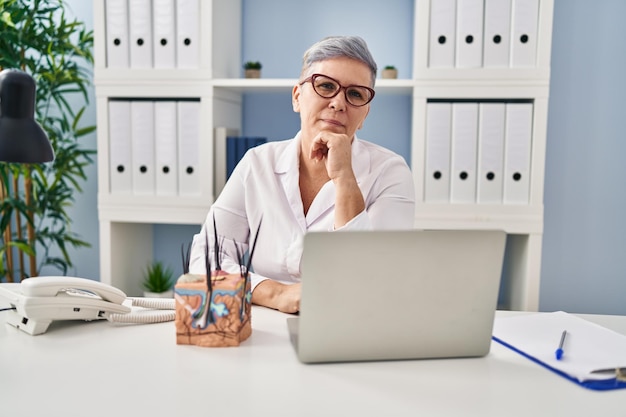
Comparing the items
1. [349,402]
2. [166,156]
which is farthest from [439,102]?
[349,402]

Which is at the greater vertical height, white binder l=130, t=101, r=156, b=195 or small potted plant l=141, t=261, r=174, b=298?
white binder l=130, t=101, r=156, b=195

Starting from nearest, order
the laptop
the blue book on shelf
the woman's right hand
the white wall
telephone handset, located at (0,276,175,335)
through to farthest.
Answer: the laptop, telephone handset, located at (0,276,175,335), the woman's right hand, the blue book on shelf, the white wall

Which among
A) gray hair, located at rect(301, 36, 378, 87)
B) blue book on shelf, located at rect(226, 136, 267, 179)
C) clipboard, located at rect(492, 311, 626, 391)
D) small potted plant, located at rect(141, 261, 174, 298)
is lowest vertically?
small potted plant, located at rect(141, 261, 174, 298)

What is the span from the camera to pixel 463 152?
2080 mm

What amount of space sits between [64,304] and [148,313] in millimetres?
152

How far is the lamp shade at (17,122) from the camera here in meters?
1.06

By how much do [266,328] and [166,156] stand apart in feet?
4.22

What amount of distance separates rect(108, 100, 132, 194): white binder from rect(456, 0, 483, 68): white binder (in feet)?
4.08

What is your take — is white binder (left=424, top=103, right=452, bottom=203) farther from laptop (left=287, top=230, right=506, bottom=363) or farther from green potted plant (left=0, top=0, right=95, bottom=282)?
green potted plant (left=0, top=0, right=95, bottom=282)

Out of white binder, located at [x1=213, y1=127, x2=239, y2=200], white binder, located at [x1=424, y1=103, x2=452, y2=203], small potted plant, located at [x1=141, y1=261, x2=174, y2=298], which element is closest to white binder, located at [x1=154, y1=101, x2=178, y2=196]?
white binder, located at [x1=213, y1=127, x2=239, y2=200]

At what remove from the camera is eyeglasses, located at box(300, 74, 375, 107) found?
58.9 inches

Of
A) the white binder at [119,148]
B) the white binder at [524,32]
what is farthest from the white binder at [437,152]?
the white binder at [119,148]

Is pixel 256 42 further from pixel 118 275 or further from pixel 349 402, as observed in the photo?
pixel 349 402

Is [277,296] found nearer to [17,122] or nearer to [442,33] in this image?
[17,122]
